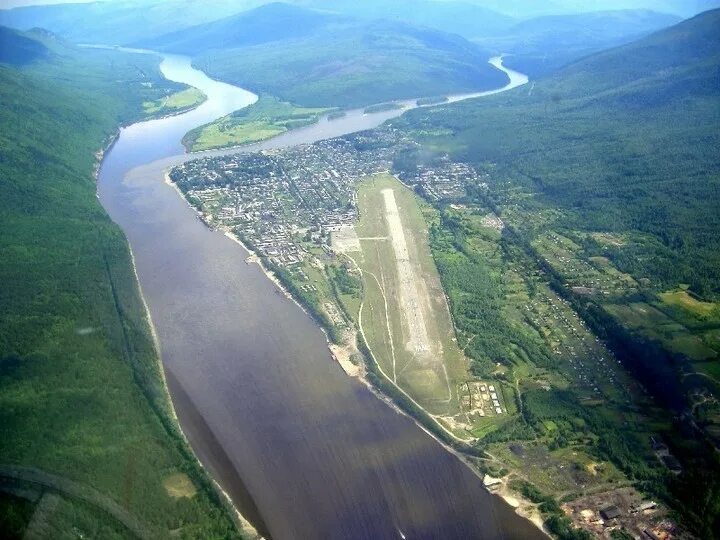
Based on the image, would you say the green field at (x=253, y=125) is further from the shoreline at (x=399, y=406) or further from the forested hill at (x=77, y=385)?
the shoreline at (x=399, y=406)

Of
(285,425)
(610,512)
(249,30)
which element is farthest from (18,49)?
(610,512)

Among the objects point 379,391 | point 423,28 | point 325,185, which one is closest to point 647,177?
point 325,185

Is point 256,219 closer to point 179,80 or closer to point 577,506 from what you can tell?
point 577,506

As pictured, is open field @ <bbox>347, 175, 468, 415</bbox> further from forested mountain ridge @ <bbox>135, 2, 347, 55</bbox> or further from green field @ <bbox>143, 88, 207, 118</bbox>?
forested mountain ridge @ <bbox>135, 2, 347, 55</bbox>

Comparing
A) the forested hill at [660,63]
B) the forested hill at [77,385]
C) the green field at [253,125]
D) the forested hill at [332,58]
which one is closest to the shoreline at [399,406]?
the forested hill at [77,385]

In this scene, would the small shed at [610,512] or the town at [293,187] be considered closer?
the small shed at [610,512]

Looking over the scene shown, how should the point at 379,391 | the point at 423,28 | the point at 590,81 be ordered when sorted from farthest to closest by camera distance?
the point at 423,28 → the point at 590,81 → the point at 379,391

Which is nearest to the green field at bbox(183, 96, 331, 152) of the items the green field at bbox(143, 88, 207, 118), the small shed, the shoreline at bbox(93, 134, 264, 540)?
the green field at bbox(143, 88, 207, 118)
